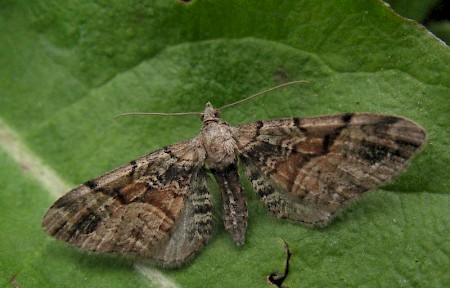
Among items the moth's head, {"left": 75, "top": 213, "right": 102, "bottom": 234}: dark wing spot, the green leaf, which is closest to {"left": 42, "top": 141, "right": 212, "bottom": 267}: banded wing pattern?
{"left": 75, "top": 213, "right": 102, "bottom": 234}: dark wing spot

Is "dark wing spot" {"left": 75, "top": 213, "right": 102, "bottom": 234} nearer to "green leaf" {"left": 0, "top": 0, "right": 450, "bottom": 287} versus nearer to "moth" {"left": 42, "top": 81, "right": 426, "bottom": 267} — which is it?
"moth" {"left": 42, "top": 81, "right": 426, "bottom": 267}

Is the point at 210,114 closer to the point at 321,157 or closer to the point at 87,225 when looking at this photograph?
the point at 321,157

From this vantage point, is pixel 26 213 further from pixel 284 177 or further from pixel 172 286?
pixel 284 177

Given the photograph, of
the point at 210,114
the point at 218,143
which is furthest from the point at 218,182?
the point at 210,114

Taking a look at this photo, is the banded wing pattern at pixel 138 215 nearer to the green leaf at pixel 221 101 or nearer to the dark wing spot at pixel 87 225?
the dark wing spot at pixel 87 225

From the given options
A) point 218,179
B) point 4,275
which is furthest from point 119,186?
point 4,275
